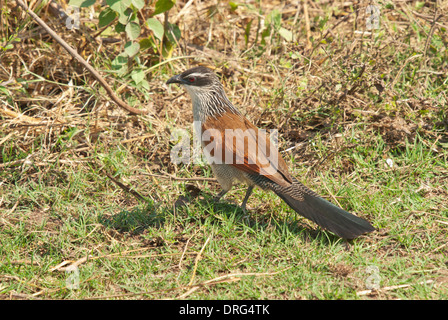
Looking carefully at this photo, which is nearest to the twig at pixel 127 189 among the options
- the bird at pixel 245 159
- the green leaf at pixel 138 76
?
the bird at pixel 245 159

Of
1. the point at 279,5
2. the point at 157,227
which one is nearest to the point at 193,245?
the point at 157,227

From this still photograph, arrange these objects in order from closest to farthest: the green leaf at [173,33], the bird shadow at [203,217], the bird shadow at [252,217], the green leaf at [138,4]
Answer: the bird shadow at [252,217] → the bird shadow at [203,217] → the green leaf at [138,4] → the green leaf at [173,33]

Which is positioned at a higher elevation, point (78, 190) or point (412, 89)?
point (412, 89)

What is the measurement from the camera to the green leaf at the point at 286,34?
5199 millimetres

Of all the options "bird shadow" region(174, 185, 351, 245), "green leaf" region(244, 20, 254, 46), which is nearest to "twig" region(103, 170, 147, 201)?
"bird shadow" region(174, 185, 351, 245)

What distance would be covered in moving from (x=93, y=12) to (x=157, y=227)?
2.53m

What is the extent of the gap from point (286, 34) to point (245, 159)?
7.31 ft

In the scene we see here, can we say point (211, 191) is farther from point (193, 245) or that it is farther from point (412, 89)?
point (412, 89)

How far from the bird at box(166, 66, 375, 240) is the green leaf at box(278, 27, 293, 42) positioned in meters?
1.54

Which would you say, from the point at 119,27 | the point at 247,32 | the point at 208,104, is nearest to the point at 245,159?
the point at 208,104

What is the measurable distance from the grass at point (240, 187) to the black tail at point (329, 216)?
0.11 meters

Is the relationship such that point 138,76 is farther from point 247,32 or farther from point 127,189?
point 247,32

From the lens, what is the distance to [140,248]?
3.39 meters

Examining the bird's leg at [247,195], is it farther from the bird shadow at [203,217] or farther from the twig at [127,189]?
the twig at [127,189]
